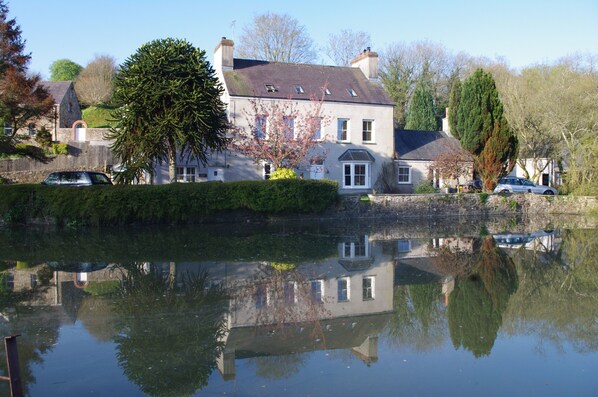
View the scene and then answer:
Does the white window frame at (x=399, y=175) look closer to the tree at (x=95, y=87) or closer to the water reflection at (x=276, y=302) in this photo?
the water reflection at (x=276, y=302)

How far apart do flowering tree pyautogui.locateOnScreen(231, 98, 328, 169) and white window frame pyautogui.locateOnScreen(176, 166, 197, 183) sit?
289cm

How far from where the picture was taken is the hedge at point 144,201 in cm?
2108

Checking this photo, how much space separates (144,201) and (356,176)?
15550mm

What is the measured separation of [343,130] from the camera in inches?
1310

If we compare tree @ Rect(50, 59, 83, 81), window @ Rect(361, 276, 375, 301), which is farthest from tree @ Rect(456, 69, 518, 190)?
tree @ Rect(50, 59, 83, 81)

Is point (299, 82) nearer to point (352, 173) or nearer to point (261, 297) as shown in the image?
point (352, 173)

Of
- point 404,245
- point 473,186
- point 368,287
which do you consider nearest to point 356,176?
point 473,186

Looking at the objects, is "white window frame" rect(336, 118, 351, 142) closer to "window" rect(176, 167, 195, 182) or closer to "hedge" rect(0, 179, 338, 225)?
"window" rect(176, 167, 195, 182)

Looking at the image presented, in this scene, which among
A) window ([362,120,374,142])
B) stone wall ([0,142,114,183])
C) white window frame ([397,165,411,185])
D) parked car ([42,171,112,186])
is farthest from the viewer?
white window frame ([397,165,411,185])

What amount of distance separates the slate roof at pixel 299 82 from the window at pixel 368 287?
70.9 ft

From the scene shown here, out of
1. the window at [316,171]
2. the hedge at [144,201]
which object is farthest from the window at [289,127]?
the hedge at [144,201]

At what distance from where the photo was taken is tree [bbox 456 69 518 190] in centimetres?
3219

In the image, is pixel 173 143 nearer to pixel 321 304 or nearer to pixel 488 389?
pixel 321 304

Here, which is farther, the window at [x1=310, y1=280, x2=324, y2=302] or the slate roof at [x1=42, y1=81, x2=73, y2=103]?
the slate roof at [x1=42, y1=81, x2=73, y2=103]
